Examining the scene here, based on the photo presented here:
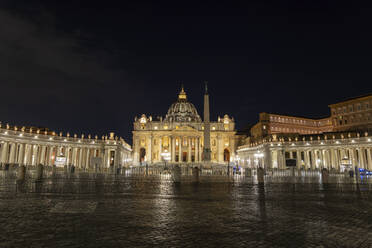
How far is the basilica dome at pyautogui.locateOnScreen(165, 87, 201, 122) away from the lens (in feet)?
422

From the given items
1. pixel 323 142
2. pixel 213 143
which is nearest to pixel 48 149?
pixel 213 143

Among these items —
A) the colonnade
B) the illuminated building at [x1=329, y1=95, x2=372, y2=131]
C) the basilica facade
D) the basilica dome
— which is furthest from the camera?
the basilica dome

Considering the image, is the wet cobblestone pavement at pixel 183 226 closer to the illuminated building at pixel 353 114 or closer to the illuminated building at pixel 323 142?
the illuminated building at pixel 323 142

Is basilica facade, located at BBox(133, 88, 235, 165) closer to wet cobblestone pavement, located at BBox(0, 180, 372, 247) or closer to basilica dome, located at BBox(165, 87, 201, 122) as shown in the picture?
basilica dome, located at BBox(165, 87, 201, 122)

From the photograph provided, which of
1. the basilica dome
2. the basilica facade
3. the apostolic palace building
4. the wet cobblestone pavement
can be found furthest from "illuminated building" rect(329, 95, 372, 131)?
the wet cobblestone pavement

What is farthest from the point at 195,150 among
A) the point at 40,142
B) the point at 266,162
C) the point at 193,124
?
the point at 40,142

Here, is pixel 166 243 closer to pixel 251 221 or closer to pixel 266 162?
pixel 251 221

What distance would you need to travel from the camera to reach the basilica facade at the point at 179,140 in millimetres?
112875

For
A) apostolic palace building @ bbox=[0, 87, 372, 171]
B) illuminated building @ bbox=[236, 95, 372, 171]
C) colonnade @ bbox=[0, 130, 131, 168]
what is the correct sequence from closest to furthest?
1. colonnade @ bbox=[0, 130, 131, 168]
2. apostolic palace building @ bbox=[0, 87, 372, 171]
3. illuminated building @ bbox=[236, 95, 372, 171]

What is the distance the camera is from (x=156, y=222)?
23.8 feet

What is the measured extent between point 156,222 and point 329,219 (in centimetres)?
515

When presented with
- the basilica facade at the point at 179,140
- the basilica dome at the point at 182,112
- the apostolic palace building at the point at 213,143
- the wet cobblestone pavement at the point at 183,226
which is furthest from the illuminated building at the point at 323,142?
the wet cobblestone pavement at the point at 183,226

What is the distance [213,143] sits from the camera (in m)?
120

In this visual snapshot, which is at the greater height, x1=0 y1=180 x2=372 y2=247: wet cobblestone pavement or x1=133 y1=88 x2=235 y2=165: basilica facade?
x1=133 y1=88 x2=235 y2=165: basilica facade
